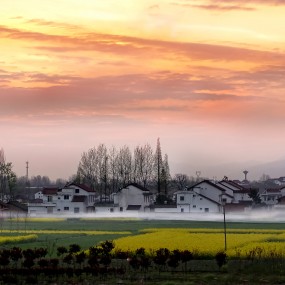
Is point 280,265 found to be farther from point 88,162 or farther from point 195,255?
point 88,162

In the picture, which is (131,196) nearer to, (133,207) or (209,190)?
(133,207)

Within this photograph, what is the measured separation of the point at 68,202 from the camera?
102438 mm

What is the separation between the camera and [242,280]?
25.2 metres

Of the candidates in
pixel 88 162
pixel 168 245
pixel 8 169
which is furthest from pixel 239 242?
pixel 88 162

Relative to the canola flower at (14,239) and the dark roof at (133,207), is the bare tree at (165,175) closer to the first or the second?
the dark roof at (133,207)

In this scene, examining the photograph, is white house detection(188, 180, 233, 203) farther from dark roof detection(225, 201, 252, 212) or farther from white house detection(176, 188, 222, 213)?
white house detection(176, 188, 222, 213)

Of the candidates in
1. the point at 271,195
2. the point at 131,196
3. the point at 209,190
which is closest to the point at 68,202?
the point at 131,196

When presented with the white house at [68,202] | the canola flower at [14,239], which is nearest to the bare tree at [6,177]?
the white house at [68,202]

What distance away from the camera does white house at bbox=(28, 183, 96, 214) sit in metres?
101

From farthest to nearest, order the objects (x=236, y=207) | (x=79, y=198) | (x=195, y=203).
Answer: (x=79, y=198) < (x=236, y=207) < (x=195, y=203)

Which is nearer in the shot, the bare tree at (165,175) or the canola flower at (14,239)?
the canola flower at (14,239)

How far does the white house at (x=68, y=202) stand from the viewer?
10119cm

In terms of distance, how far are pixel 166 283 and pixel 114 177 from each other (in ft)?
334

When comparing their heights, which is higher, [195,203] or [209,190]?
[209,190]
